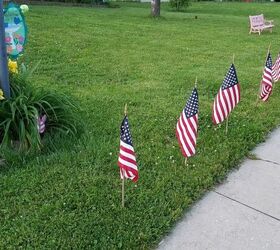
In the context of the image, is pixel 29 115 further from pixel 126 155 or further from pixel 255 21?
pixel 255 21

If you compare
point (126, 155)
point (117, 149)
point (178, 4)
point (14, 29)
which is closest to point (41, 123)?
point (117, 149)

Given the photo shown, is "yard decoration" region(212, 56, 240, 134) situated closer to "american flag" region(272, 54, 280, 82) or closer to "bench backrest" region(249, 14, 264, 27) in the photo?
"american flag" region(272, 54, 280, 82)

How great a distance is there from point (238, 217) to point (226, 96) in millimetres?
1822

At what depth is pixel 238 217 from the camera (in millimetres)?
3820

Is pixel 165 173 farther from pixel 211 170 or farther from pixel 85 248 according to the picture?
pixel 85 248

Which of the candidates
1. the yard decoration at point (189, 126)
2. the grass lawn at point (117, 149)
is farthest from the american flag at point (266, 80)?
the yard decoration at point (189, 126)

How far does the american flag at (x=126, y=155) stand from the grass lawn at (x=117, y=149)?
357 millimetres

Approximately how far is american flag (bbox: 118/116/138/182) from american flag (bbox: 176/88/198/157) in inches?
35.4

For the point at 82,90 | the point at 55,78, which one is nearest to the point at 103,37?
the point at 55,78

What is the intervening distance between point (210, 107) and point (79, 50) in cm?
488

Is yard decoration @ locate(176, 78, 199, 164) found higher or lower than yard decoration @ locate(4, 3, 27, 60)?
lower

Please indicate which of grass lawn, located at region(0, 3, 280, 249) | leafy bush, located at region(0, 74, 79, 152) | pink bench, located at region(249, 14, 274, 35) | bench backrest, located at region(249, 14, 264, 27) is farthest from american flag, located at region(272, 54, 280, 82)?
bench backrest, located at region(249, 14, 264, 27)

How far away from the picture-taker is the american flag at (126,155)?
3.54m

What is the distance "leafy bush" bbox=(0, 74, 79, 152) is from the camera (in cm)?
463
